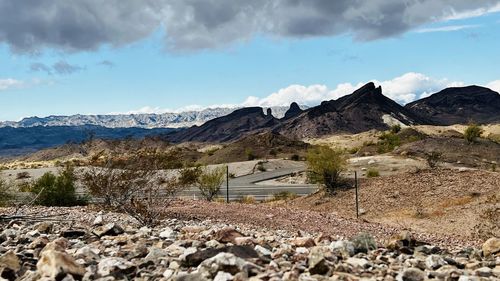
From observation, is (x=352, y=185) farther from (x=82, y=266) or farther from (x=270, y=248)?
(x=82, y=266)

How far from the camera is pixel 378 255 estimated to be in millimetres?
8531

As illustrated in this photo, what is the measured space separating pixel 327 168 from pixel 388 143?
49.0 meters

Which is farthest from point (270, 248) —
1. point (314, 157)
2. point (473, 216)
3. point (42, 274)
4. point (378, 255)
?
point (314, 157)

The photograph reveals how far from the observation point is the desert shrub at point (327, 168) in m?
35.1

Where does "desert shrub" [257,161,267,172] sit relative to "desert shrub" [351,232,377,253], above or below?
above

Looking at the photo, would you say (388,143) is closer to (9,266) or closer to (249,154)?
(249,154)

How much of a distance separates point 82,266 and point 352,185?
28.1 metres

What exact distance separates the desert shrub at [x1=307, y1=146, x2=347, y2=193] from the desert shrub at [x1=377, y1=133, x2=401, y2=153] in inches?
1412

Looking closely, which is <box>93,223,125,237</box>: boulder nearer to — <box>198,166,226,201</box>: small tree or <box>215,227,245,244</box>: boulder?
<box>215,227,245,244</box>: boulder

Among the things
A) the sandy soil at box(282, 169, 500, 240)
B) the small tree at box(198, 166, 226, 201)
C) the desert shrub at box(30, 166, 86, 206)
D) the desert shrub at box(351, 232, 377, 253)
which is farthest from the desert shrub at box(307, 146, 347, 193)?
the desert shrub at box(351, 232, 377, 253)

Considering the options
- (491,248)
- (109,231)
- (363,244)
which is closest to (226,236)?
(363,244)

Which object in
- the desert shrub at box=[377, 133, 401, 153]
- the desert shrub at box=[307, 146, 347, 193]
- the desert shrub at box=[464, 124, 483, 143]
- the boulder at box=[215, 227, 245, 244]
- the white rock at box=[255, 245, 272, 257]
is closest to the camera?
the white rock at box=[255, 245, 272, 257]

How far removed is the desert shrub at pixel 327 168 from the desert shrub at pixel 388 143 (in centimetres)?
3586

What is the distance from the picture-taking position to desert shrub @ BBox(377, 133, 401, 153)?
7328 centimetres
